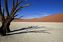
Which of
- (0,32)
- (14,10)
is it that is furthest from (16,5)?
(0,32)

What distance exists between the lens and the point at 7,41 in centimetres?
488

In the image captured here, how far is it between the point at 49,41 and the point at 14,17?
1.95m

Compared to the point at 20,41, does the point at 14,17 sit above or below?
above

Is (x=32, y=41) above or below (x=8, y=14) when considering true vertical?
below

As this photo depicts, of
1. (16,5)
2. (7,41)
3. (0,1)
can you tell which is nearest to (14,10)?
(16,5)

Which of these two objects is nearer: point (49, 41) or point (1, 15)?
point (49, 41)

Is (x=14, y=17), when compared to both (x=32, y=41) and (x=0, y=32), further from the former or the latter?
(x=32, y=41)

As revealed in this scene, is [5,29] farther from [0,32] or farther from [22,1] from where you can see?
[22,1]

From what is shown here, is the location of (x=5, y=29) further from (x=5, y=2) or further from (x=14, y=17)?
(x=5, y=2)

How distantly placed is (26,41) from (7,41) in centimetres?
51

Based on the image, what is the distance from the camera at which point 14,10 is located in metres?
6.27

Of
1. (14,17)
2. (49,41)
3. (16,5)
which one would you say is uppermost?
(16,5)

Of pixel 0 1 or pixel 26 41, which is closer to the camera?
pixel 26 41

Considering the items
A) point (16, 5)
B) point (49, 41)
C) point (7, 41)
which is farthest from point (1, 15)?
point (49, 41)
